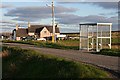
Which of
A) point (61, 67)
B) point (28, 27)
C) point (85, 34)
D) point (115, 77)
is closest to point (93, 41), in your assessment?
point (85, 34)

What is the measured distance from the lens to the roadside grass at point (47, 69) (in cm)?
1319

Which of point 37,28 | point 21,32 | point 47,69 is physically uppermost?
point 37,28

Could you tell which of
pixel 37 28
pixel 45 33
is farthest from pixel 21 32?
pixel 45 33

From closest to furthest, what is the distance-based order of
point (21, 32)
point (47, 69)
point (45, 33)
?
point (47, 69)
point (45, 33)
point (21, 32)

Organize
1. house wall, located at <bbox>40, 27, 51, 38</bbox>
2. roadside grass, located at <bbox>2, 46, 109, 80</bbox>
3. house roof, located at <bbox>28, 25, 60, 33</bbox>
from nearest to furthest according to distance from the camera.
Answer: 1. roadside grass, located at <bbox>2, 46, 109, 80</bbox>
2. house wall, located at <bbox>40, 27, 51, 38</bbox>
3. house roof, located at <bbox>28, 25, 60, 33</bbox>

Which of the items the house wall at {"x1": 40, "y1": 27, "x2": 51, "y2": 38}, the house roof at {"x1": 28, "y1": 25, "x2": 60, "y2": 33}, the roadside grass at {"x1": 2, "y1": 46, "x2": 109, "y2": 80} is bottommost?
the roadside grass at {"x1": 2, "y1": 46, "x2": 109, "y2": 80}

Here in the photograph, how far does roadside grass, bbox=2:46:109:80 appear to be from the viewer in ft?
43.3

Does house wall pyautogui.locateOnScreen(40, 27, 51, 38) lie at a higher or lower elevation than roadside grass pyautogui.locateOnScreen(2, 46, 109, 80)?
higher

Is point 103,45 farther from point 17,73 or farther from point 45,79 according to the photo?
point 45,79

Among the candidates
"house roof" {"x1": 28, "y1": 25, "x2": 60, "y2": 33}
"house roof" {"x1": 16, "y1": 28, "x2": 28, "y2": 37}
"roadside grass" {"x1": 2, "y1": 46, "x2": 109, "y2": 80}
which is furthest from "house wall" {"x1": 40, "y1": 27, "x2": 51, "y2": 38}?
"roadside grass" {"x1": 2, "y1": 46, "x2": 109, "y2": 80}

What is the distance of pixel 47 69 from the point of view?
1645cm

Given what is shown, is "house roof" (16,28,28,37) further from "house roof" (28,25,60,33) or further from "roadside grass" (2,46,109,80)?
"roadside grass" (2,46,109,80)

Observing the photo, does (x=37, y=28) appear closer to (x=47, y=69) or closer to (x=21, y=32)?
(x=21, y=32)

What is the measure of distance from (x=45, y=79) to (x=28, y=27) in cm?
10609
